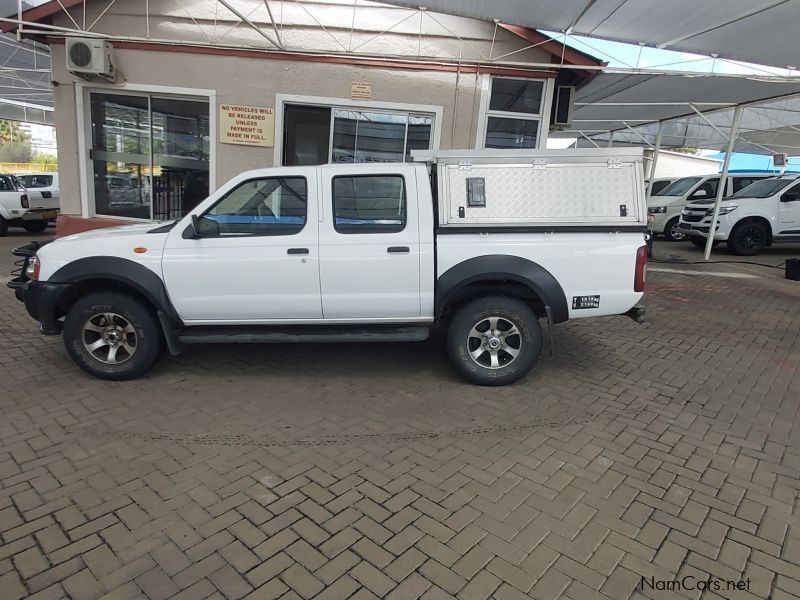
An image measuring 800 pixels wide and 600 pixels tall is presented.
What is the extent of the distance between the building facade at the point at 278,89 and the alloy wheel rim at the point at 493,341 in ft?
16.2

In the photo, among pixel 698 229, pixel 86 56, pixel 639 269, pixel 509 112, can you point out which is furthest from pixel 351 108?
pixel 698 229

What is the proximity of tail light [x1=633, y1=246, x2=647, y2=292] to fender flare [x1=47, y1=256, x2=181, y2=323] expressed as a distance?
12.6 feet

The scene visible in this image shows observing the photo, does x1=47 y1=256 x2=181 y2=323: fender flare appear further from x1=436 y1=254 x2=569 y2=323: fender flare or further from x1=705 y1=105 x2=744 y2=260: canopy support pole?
x1=705 y1=105 x2=744 y2=260: canopy support pole

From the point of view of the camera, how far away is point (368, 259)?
432 cm

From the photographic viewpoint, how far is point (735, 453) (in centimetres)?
366

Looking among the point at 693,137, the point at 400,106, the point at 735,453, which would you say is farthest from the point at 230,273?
the point at 693,137

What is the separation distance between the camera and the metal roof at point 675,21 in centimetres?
620

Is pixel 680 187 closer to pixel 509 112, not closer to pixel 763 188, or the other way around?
pixel 763 188

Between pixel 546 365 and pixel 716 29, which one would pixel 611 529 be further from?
pixel 716 29

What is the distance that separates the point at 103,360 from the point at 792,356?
265 inches

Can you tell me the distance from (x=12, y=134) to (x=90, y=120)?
62.3 m

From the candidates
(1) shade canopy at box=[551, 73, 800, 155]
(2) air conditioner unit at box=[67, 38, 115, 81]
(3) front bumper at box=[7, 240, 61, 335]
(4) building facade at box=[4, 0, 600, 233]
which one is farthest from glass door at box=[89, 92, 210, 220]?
(1) shade canopy at box=[551, 73, 800, 155]

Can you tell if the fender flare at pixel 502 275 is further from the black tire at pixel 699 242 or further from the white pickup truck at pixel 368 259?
the black tire at pixel 699 242

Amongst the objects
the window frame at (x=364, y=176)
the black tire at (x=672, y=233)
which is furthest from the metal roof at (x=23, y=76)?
the black tire at (x=672, y=233)
